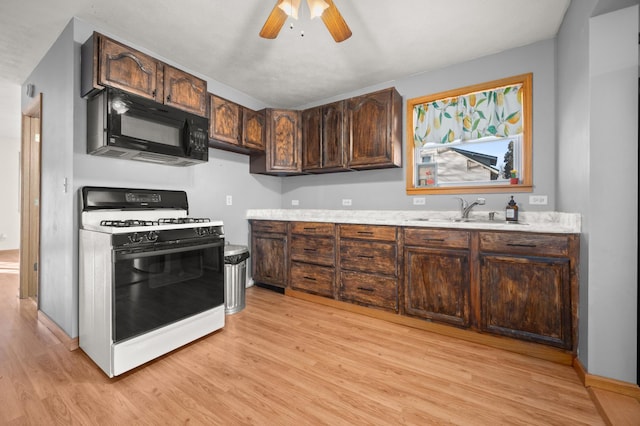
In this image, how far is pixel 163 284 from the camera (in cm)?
188

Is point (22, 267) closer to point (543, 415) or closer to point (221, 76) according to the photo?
point (221, 76)

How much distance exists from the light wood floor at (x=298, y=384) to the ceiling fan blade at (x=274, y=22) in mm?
2234

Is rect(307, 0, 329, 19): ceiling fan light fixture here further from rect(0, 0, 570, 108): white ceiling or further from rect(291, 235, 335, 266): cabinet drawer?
rect(291, 235, 335, 266): cabinet drawer

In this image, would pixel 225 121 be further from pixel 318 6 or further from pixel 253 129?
pixel 318 6

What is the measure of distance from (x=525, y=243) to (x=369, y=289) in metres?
1.31

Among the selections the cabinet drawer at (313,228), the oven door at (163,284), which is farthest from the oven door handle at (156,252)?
the cabinet drawer at (313,228)

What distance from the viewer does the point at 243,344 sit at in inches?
82.3

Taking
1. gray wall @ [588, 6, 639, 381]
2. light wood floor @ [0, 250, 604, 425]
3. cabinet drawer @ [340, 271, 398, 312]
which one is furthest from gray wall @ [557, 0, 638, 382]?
cabinet drawer @ [340, 271, 398, 312]

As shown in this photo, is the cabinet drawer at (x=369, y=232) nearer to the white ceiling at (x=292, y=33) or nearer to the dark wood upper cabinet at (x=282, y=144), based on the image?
the dark wood upper cabinet at (x=282, y=144)

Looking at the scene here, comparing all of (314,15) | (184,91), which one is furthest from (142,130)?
(314,15)

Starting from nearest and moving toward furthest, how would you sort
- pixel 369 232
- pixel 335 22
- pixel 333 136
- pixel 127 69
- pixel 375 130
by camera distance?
1. pixel 335 22
2. pixel 127 69
3. pixel 369 232
4. pixel 375 130
5. pixel 333 136

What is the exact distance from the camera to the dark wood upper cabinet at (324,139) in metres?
3.16

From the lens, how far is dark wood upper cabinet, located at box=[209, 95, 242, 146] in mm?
2822

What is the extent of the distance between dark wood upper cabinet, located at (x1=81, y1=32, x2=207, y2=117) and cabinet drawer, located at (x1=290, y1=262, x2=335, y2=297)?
190cm
